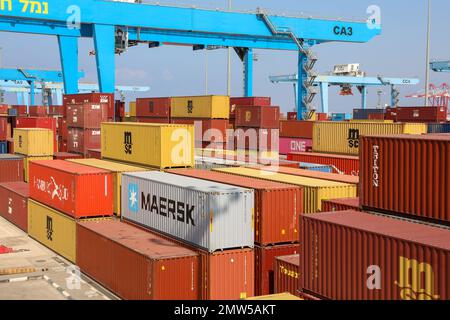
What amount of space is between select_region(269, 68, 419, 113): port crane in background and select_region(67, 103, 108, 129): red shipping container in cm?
6994

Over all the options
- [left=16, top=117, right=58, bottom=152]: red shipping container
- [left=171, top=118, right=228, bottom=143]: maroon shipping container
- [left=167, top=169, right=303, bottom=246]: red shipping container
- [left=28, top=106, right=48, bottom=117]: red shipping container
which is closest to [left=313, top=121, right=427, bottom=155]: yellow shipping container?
[left=171, top=118, right=228, bottom=143]: maroon shipping container

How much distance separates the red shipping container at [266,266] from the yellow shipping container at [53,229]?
10.1 meters

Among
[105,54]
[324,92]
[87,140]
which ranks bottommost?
[87,140]

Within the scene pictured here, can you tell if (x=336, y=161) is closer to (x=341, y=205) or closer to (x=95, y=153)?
(x=341, y=205)

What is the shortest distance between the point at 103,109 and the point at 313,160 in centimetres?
1608

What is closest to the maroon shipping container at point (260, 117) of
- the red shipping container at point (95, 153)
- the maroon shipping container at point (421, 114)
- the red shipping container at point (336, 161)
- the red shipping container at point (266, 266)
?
the red shipping container at point (336, 161)

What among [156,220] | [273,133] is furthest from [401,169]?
[273,133]

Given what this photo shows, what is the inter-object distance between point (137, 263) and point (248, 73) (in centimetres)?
4063

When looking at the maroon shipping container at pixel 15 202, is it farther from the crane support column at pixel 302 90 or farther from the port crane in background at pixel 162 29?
the crane support column at pixel 302 90

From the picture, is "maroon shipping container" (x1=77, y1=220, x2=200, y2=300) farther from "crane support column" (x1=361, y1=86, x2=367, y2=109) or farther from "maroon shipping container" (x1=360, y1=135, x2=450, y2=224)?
"crane support column" (x1=361, y1=86, x2=367, y2=109)

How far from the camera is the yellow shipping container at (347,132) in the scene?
1329 inches

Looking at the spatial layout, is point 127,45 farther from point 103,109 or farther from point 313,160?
point 313,160

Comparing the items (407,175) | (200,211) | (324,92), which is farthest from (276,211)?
(324,92)

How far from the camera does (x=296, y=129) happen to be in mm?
48906
